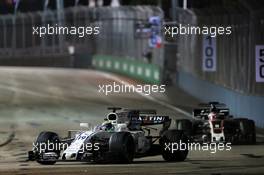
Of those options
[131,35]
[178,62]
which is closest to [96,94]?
[178,62]

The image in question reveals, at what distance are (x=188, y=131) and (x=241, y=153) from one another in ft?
6.67

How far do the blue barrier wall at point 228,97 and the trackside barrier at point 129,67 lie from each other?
2.53 m

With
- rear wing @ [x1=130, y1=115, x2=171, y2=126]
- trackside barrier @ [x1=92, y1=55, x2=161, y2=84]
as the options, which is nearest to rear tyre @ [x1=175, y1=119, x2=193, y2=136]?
rear wing @ [x1=130, y1=115, x2=171, y2=126]

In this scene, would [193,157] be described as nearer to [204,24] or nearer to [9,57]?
[204,24]

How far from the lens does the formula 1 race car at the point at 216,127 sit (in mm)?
20172

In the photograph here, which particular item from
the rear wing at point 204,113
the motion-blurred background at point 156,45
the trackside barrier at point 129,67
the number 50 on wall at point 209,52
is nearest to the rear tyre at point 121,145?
the rear wing at point 204,113

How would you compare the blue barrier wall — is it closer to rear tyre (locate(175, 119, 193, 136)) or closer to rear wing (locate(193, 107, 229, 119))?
rear wing (locate(193, 107, 229, 119))

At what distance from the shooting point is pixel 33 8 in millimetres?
61281

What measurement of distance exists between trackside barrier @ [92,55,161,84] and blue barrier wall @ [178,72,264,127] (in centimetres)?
253

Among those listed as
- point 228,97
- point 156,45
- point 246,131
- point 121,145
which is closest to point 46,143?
point 121,145

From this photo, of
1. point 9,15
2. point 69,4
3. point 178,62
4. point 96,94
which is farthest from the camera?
point 69,4

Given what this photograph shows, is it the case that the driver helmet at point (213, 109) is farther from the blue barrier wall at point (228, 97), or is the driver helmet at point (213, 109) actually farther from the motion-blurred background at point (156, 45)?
the blue barrier wall at point (228, 97)

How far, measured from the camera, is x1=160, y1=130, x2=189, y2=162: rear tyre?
17141 millimetres

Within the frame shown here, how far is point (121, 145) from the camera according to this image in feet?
52.5
